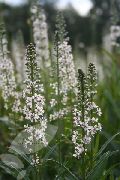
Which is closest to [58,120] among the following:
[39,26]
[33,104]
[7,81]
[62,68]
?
[62,68]

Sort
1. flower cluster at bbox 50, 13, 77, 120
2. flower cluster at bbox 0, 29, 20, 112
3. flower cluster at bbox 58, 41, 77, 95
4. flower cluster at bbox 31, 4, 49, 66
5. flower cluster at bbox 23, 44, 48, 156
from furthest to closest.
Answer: flower cluster at bbox 31, 4, 49, 66, flower cluster at bbox 0, 29, 20, 112, flower cluster at bbox 58, 41, 77, 95, flower cluster at bbox 50, 13, 77, 120, flower cluster at bbox 23, 44, 48, 156

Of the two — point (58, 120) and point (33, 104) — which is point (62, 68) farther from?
point (33, 104)

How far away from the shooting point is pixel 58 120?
23.0ft

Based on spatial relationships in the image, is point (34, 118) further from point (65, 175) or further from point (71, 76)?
point (71, 76)

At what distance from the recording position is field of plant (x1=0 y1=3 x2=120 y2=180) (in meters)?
5.46

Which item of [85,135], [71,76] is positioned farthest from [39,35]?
[85,135]

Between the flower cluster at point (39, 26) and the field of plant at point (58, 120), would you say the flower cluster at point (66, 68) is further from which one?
the flower cluster at point (39, 26)

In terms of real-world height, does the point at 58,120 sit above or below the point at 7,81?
below

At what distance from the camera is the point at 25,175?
5.70 m

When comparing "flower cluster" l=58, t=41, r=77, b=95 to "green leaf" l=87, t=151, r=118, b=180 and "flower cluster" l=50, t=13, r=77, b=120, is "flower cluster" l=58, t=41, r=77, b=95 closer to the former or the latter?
"flower cluster" l=50, t=13, r=77, b=120

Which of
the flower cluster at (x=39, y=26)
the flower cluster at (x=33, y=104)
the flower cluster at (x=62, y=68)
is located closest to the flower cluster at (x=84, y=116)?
the flower cluster at (x=33, y=104)

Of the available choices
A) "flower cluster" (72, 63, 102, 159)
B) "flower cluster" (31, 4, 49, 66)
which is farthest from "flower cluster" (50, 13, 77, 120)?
"flower cluster" (31, 4, 49, 66)

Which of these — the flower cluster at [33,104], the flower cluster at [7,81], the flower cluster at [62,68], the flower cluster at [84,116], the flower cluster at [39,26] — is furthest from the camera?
the flower cluster at [39,26]

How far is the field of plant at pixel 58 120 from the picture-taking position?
17.9 ft
